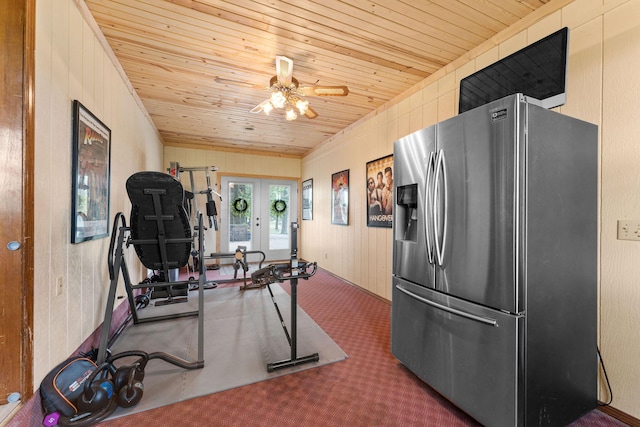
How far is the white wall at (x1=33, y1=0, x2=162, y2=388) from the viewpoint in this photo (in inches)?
56.9

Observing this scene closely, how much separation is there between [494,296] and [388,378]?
107cm

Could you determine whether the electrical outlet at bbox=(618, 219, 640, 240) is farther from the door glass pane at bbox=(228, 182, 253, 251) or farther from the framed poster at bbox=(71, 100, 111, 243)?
the door glass pane at bbox=(228, 182, 253, 251)

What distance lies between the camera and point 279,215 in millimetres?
6781

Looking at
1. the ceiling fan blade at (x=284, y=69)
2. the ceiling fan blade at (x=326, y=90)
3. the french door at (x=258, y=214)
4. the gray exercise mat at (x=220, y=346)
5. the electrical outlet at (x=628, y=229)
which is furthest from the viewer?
the french door at (x=258, y=214)

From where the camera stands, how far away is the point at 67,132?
5.69 ft

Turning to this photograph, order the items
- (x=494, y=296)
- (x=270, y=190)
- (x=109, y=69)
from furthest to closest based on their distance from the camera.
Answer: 1. (x=270, y=190)
2. (x=109, y=69)
3. (x=494, y=296)

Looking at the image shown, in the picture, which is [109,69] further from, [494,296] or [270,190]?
[270,190]

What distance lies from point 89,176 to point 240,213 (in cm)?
440

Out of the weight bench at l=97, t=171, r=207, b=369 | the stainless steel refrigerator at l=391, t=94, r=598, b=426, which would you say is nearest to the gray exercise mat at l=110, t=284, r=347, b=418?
the weight bench at l=97, t=171, r=207, b=369

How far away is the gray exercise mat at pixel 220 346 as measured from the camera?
187 centimetres

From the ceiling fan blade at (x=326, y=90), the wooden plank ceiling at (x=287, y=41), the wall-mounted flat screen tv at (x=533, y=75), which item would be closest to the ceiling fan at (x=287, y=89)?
the ceiling fan blade at (x=326, y=90)

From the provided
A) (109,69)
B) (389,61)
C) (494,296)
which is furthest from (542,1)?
(109,69)

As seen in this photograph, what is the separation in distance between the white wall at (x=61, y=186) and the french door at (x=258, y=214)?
3.90m

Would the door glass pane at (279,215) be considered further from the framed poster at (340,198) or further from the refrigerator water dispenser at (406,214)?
the refrigerator water dispenser at (406,214)
